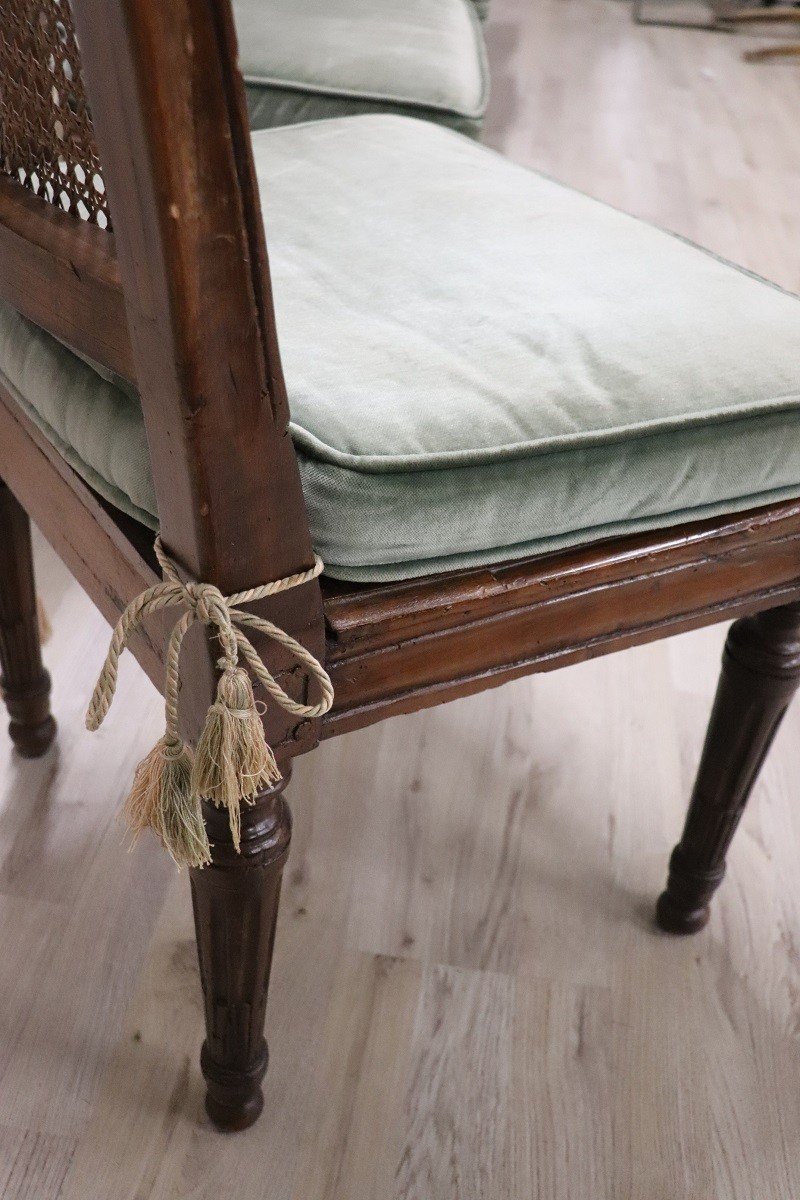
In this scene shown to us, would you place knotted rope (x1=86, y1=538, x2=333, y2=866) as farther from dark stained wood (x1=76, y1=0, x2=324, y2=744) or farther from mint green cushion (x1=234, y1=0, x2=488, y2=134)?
mint green cushion (x1=234, y1=0, x2=488, y2=134)

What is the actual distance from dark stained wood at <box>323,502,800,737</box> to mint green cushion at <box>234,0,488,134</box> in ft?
2.29

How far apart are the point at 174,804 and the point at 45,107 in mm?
317

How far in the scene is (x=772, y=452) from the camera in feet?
1.93

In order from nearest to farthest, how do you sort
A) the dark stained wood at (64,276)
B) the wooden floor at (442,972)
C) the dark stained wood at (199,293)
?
the dark stained wood at (199,293) < the dark stained wood at (64,276) < the wooden floor at (442,972)

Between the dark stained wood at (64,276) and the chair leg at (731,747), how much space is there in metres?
0.44

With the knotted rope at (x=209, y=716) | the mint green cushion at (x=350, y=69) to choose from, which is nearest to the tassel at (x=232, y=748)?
the knotted rope at (x=209, y=716)

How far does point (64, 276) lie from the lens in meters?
0.49

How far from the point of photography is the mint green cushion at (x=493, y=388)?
51 centimetres

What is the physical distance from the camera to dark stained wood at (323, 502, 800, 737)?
1.78ft

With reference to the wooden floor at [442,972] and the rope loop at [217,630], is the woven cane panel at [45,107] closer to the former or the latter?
the rope loop at [217,630]

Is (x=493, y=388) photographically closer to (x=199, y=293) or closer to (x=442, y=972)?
(x=199, y=293)

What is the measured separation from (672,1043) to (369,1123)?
221 mm

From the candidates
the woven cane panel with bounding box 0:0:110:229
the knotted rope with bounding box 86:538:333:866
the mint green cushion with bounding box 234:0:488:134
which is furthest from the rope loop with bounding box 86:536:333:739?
the mint green cushion with bounding box 234:0:488:134

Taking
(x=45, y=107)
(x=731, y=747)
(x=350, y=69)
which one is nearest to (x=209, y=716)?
(x=45, y=107)
